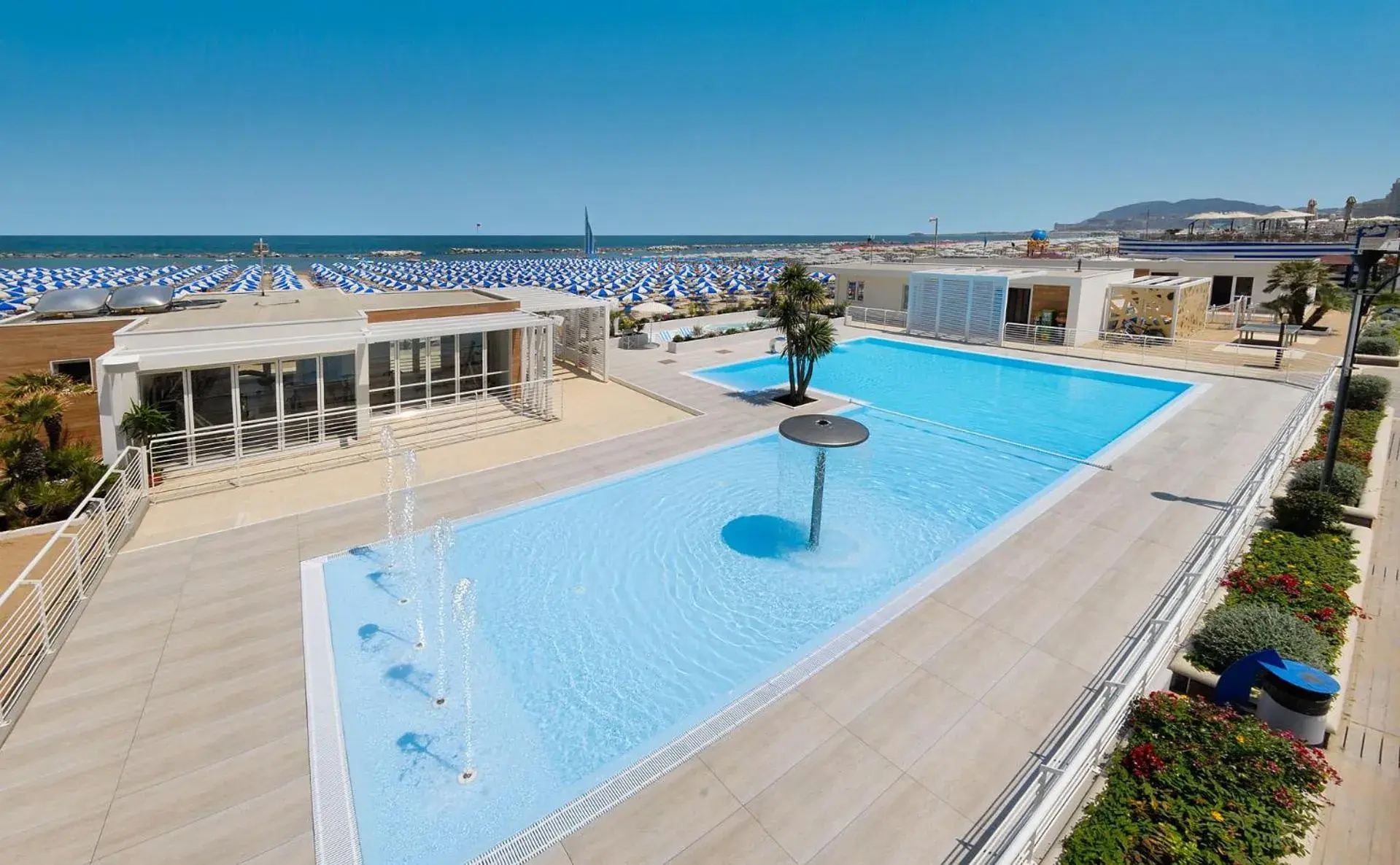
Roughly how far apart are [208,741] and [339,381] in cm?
967

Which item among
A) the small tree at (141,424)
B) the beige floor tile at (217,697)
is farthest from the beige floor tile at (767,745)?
the small tree at (141,424)

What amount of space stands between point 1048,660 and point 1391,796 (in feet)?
8.23

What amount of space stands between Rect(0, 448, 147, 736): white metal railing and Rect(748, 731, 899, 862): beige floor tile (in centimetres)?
663

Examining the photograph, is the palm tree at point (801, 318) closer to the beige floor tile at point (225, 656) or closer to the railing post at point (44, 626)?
the beige floor tile at point (225, 656)

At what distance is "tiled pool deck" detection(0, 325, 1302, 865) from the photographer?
4.93 m

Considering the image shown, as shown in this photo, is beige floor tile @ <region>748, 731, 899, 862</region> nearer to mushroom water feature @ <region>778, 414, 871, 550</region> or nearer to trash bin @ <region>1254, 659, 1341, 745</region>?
trash bin @ <region>1254, 659, 1341, 745</region>

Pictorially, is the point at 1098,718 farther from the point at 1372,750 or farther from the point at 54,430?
the point at 54,430

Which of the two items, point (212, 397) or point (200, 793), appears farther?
point (212, 397)

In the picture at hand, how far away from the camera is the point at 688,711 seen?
6.64m

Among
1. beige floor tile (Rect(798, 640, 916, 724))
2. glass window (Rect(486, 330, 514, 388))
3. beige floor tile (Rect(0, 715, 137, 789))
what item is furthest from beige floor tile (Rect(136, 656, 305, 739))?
glass window (Rect(486, 330, 514, 388))

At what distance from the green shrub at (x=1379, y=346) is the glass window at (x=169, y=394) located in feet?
→ 110

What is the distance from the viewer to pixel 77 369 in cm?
1200

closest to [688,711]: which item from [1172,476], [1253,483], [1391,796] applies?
[1391,796]

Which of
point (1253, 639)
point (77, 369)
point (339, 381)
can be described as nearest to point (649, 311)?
point (339, 381)
